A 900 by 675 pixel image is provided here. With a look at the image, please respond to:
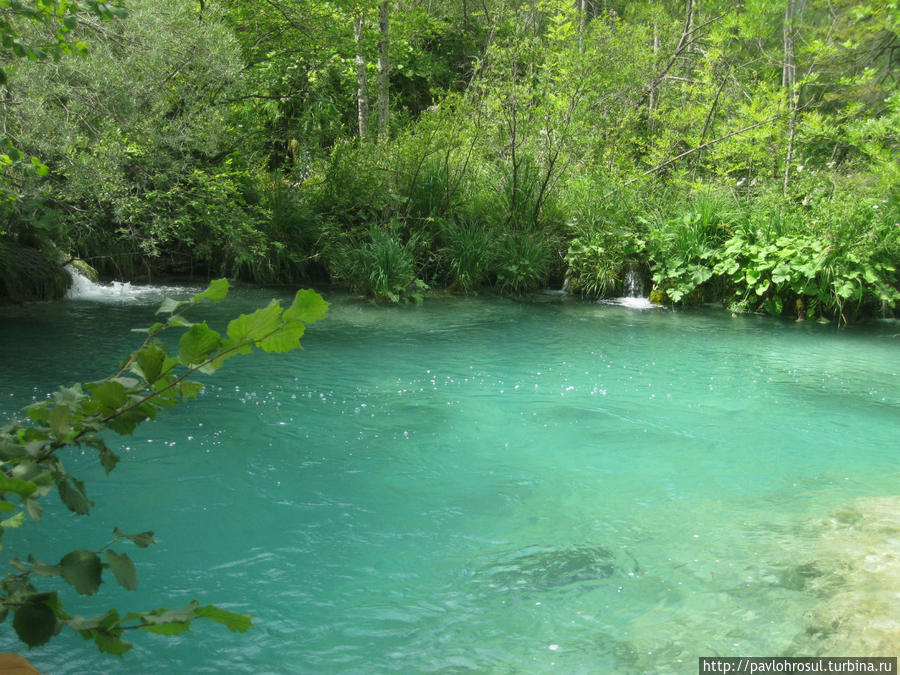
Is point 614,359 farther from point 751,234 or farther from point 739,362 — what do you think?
point 751,234

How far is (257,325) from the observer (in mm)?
1154

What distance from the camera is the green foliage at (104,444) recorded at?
99 centimetres

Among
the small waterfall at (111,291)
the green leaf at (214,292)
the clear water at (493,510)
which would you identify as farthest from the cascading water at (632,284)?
the green leaf at (214,292)

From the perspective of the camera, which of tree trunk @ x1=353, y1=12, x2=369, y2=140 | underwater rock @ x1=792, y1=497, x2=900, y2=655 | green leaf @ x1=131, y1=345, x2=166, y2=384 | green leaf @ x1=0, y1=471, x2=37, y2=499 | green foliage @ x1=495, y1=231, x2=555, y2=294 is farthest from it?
tree trunk @ x1=353, y1=12, x2=369, y2=140

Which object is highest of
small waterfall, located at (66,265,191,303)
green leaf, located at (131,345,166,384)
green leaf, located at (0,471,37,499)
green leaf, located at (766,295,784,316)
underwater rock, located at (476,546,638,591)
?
green leaf, located at (131,345,166,384)

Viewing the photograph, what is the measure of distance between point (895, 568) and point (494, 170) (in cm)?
1117

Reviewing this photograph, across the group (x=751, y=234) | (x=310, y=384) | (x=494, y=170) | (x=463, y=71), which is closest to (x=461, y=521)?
(x=310, y=384)

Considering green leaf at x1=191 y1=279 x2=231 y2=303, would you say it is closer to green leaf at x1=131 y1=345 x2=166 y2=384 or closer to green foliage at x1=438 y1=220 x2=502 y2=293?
green leaf at x1=131 y1=345 x2=166 y2=384

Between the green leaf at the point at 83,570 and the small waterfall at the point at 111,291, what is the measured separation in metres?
10.4

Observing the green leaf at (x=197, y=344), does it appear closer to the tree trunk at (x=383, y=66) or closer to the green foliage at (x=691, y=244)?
the green foliage at (x=691, y=244)

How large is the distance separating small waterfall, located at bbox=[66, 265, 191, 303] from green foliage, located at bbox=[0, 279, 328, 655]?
1023cm

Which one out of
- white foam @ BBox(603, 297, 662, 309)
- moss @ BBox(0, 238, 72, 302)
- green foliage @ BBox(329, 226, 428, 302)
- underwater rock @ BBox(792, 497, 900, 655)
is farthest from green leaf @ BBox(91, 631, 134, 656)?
white foam @ BBox(603, 297, 662, 309)

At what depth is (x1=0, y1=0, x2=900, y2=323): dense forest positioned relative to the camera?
32.6ft

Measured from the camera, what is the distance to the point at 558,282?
13.8m
